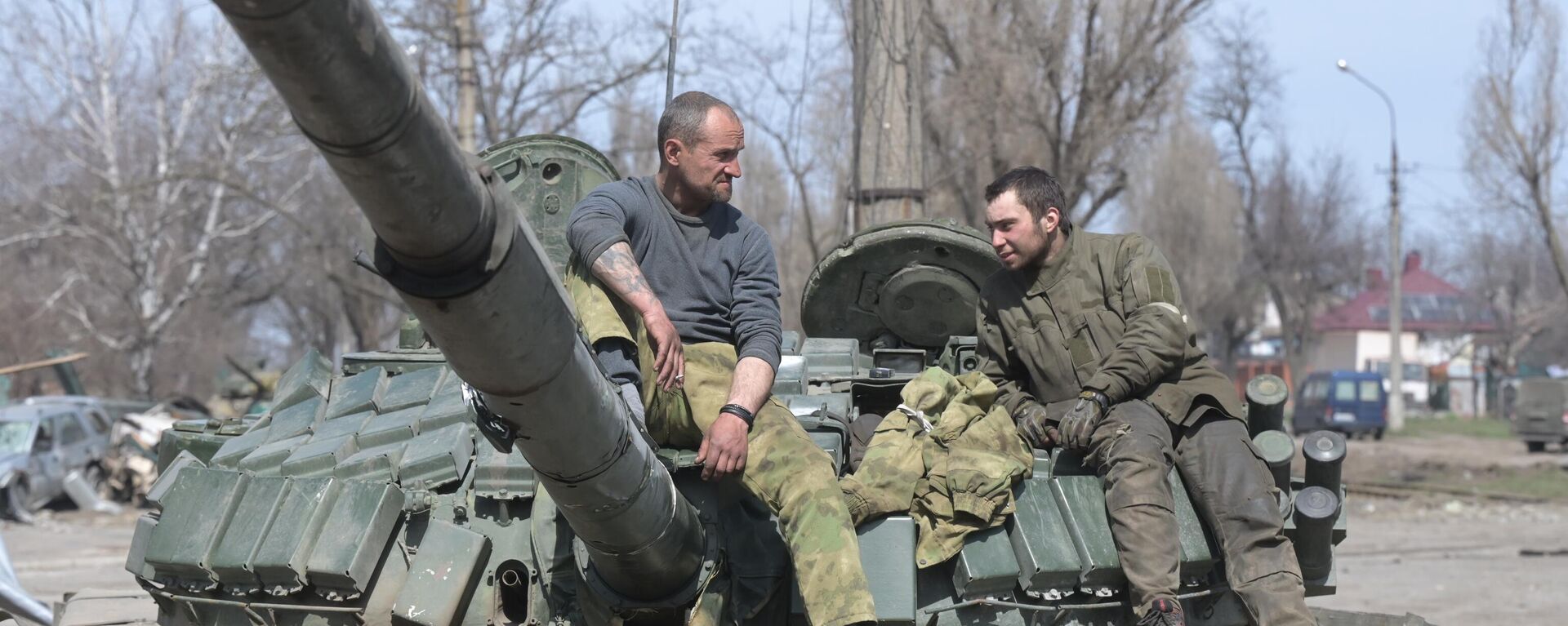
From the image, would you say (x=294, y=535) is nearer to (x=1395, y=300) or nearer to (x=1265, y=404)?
(x=1265, y=404)

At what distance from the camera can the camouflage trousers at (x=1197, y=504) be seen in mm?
5215

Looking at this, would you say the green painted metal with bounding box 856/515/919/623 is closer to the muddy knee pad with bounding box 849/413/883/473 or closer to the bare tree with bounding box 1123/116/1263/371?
the muddy knee pad with bounding box 849/413/883/473

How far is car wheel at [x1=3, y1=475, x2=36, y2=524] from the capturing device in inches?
795

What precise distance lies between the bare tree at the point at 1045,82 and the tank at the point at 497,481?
41.6ft

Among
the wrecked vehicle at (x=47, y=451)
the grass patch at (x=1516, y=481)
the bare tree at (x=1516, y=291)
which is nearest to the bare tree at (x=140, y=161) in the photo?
the wrecked vehicle at (x=47, y=451)

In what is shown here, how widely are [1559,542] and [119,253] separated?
25511 millimetres

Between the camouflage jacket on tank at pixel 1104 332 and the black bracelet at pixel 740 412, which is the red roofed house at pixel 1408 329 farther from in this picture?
the black bracelet at pixel 740 412

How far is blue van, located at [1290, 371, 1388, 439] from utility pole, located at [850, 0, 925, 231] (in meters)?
23.8

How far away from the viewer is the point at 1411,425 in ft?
132

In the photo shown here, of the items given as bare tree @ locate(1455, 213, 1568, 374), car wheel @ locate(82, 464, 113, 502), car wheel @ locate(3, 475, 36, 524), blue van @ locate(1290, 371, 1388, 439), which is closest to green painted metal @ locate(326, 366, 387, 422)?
car wheel @ locate(3, 475, 36, 524)

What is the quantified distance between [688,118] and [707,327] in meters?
0.64

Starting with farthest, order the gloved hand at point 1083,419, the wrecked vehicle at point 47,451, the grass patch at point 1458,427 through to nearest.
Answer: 1. the grass patch at point 1458,427
2. the wrecked vehicle at point 47,451
3. the gloved hand at point 1083,419

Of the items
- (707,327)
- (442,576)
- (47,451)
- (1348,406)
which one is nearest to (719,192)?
(707,327)

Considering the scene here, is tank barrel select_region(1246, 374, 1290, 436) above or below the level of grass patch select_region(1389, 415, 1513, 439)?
above
